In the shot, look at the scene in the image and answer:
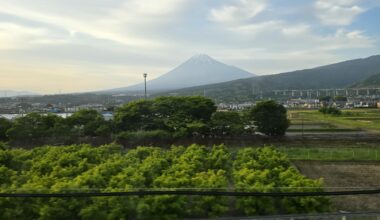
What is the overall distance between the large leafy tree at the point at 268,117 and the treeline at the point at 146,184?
31.0ft

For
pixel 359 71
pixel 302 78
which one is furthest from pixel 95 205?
pixel 359 71

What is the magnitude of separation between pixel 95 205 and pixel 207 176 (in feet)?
12.9

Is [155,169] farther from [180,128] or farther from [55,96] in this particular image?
[55,96]

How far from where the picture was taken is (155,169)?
361 inches

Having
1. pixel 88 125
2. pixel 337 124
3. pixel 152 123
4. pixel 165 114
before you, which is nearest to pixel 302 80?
pixel 337 124

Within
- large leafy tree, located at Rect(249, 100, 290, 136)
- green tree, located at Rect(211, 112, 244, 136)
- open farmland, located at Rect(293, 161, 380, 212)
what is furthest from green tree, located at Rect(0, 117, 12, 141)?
open farmland, located at Rect(293, 161, 380, 212)

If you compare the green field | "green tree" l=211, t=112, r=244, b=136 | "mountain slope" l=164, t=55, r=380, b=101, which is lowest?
the green field

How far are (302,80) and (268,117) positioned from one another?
119829 millimetres

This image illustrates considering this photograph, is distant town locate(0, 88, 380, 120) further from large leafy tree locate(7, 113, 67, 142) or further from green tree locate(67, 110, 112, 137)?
large leafy tree locate(7, 113, 67, 142)

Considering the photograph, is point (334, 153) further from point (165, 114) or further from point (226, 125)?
point (165, 114)

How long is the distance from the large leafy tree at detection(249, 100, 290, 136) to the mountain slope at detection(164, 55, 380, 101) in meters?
65.8

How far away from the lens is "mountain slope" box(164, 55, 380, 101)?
101 m

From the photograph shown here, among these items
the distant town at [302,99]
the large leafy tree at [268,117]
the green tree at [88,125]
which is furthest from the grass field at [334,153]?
the distant town at [302,99]

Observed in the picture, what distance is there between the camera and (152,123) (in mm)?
21969
